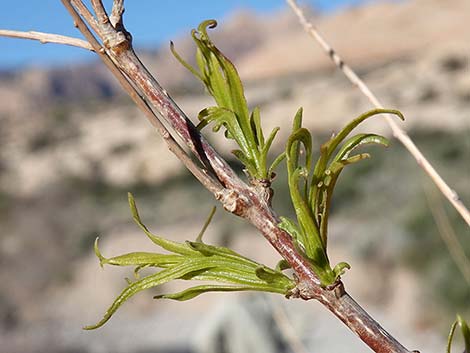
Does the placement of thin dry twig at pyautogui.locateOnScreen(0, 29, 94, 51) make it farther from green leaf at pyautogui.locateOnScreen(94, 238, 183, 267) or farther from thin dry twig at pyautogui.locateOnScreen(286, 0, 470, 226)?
thin dry twig at pyautogui.locateOnScreen(286, 0, 470, 226)

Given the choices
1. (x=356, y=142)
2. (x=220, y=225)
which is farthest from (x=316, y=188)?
(x=220, y=225)

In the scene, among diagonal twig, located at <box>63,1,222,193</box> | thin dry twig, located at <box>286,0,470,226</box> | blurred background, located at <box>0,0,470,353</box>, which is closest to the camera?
diagonal twig, located at <box>63,1,222,193</box>

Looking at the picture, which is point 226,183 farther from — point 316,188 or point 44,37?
point 44,37

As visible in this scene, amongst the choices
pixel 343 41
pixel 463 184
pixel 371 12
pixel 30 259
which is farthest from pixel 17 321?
pixel 371 12

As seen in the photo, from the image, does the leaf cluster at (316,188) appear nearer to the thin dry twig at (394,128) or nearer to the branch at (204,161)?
the branch at (204,161)

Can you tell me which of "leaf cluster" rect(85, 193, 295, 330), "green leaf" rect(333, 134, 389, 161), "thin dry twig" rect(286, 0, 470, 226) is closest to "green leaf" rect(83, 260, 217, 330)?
"leaf cluster" rect(85, 193, 295, 330)

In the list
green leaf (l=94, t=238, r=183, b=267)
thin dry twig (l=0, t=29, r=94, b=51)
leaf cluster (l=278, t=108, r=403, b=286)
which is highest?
thin dry twig (l=0, t=29, r=94, b=51)
